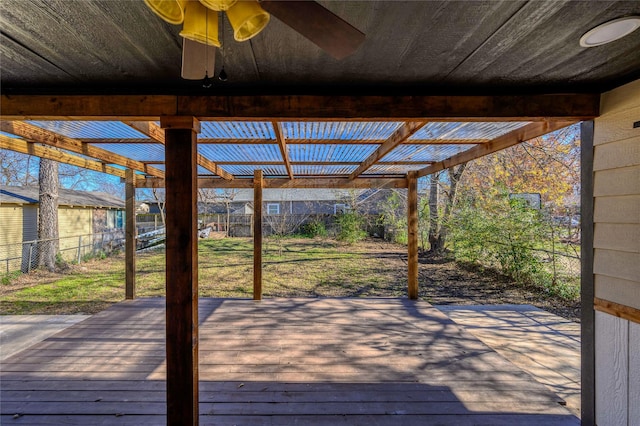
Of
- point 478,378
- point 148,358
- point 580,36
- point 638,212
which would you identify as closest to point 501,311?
point 478,378

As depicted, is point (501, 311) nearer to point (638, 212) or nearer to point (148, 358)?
point (638, 212)

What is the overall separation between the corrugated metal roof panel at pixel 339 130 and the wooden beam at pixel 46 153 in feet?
8.83

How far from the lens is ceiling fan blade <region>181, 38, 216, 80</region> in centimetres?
106

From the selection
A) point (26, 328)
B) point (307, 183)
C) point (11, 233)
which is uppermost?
point (307, 183)

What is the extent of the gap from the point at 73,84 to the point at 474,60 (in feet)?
7.45

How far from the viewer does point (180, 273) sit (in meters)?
1.68

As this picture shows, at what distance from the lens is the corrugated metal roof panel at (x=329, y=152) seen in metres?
3.22

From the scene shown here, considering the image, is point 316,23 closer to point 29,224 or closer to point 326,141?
point 326,141

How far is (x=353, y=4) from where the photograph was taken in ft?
3.39

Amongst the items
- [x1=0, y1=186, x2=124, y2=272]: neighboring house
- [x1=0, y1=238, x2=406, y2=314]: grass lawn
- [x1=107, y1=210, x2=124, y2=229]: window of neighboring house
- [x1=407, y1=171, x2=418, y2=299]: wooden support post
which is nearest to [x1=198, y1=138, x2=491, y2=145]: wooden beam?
[x1=407, y1=171, x2=418, y2=299]: wooden support post

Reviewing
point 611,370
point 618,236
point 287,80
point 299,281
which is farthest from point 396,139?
point 299,281

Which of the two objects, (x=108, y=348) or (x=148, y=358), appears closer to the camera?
(x=148, y=358)

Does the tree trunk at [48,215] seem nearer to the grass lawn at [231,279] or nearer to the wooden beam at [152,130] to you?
the grass lawn at [231,279]

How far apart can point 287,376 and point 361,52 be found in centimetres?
261
